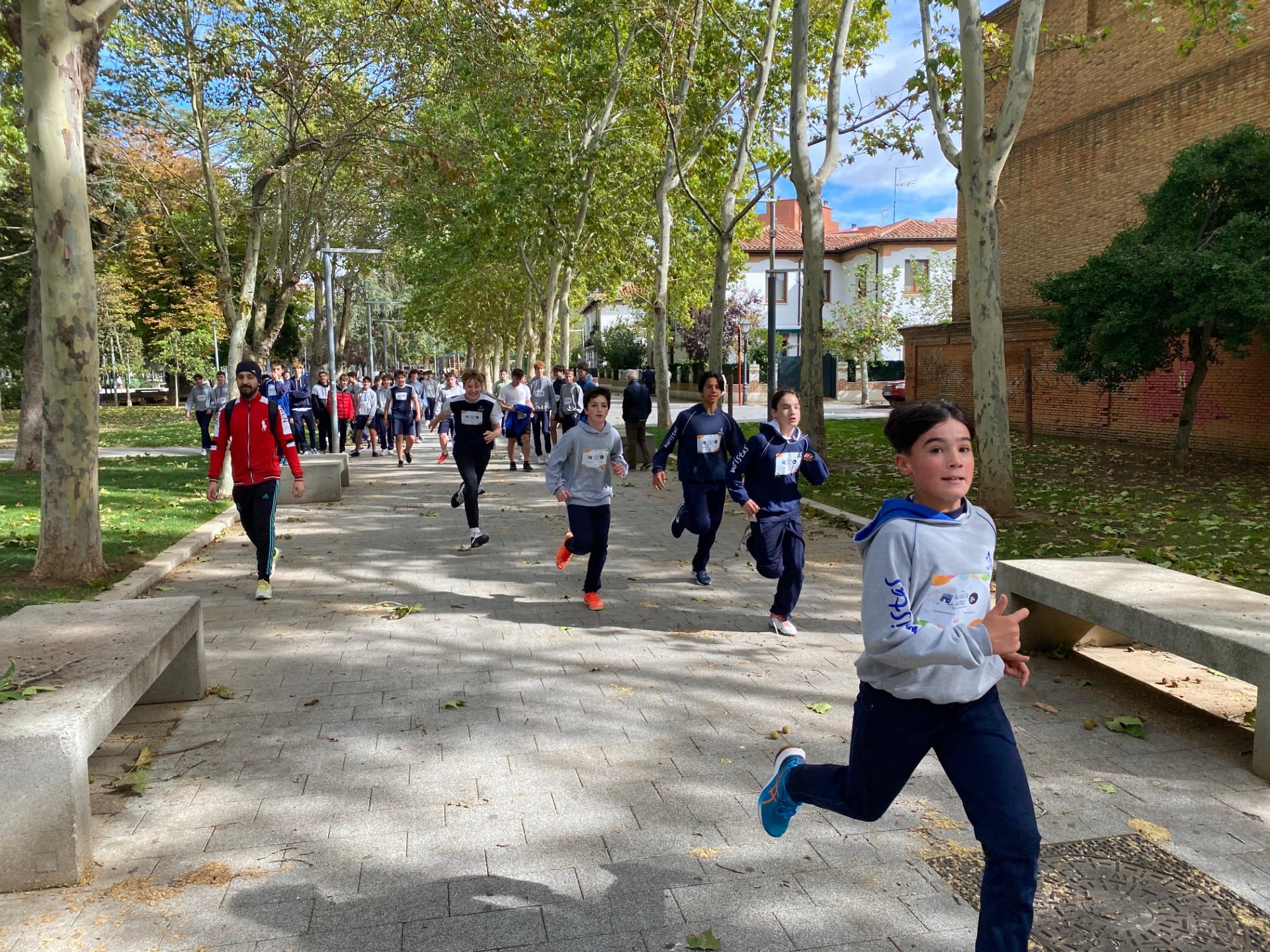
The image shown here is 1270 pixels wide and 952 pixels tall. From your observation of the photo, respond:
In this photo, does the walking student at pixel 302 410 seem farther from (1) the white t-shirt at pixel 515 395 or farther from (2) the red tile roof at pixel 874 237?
(2) the red tile roof at pixel 874 237

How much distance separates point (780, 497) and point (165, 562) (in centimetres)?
575

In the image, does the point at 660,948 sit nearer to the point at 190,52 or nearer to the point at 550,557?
the point at 550,557

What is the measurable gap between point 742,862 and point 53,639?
3.33 m

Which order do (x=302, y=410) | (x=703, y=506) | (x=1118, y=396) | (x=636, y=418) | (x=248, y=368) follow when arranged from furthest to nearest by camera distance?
(x=302, y=410) → (x=1118, y=396) → (x=636, y=418) → (x=703, y=506) → (x=248, y=368)

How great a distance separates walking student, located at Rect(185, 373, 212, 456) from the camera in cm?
1953

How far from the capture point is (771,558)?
682cm

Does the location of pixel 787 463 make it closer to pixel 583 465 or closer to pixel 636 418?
pixel 583 465

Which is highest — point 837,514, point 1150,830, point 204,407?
point 204,407

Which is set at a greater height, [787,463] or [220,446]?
[220,446]

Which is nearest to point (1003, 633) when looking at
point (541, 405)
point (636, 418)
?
point (636, 418)

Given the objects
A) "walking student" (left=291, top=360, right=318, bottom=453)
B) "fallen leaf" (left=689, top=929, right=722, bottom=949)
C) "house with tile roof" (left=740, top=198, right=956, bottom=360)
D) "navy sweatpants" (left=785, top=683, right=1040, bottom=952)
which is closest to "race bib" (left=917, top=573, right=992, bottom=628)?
"navy sweatpants" (left=785, top=683, right=1040, bottom=952)

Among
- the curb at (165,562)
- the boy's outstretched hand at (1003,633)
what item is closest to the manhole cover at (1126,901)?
the boy's outstretched hand at (1003,633)

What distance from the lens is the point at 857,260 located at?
5959 centimetres

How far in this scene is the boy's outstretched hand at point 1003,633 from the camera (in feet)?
8.59
